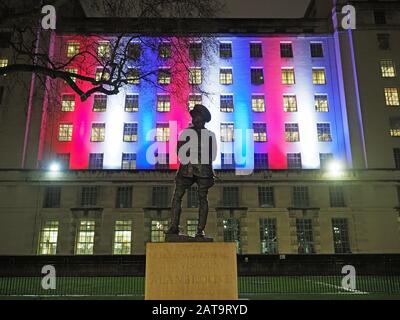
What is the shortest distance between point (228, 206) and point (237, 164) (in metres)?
5.38

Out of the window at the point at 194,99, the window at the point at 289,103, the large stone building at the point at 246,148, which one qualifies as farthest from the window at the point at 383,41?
the window at the point at 194,99

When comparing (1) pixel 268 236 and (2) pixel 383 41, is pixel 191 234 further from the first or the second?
(2) pixel 383 41

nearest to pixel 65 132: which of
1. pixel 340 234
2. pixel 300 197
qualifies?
pixel 300 197

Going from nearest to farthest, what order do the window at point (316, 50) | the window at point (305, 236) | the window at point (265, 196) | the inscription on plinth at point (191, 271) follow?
the inscription on plinth at point (191, 271)
the window at point (305, 236)
the window at point (265, 196)
the window at point (316, 50)

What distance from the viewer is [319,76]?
4872cm

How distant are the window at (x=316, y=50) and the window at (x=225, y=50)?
10.1 metres

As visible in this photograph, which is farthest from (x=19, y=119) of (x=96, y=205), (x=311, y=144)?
(x=311, y=144)

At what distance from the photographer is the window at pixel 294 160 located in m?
44.9

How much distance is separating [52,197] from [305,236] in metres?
26.3

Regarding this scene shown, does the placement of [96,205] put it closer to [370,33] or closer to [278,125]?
[278,125]

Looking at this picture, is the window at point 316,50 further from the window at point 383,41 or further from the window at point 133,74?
the window at point 133,74

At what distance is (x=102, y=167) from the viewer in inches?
1758

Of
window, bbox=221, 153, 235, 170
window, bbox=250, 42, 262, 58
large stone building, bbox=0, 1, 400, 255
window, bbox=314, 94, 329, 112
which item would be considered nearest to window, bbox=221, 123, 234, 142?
large stone building, bbox=0, 1, 400, 255

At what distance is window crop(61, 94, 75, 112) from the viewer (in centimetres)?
4644
